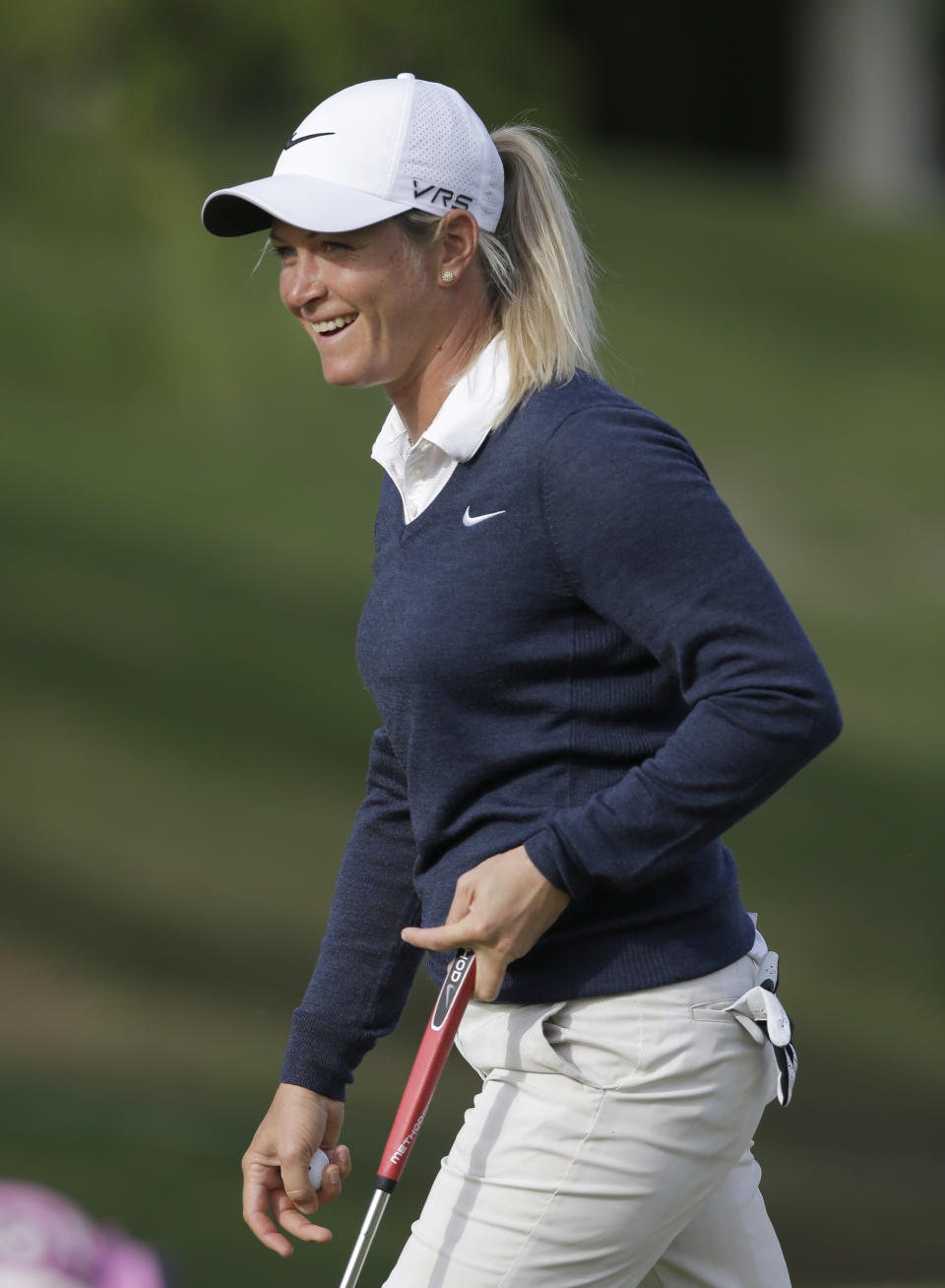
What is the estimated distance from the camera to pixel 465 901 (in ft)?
7.49

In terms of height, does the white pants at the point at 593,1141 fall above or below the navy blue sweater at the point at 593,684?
below

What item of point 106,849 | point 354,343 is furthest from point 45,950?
point 354,343

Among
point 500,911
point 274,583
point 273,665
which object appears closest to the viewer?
point 500,911

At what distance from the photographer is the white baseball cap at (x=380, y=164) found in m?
2.47

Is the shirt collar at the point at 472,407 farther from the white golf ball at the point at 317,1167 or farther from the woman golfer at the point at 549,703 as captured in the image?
the white golf ball at the point at 317,1167

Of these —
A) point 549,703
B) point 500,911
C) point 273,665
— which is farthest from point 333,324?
point 273,665

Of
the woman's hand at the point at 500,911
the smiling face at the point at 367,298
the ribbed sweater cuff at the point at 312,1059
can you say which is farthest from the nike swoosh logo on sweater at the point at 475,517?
the ribbed sweater cuff at the point at 312,1059

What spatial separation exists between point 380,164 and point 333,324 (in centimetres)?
21

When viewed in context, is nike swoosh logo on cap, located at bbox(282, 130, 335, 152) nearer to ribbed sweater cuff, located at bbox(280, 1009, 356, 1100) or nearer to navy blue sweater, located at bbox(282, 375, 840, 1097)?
navy blue sweater, located at bbox(282, 375, 840, 1097)

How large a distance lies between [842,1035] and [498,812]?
20.5 ft

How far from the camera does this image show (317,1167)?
2715 mm

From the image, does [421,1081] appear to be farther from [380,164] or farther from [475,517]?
[380,164]

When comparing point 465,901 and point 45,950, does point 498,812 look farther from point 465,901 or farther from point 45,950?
point 45,950

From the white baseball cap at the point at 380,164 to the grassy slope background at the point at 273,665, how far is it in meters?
0.31
